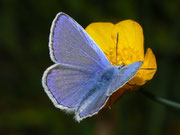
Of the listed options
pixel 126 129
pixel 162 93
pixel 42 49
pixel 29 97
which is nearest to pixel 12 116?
pixel 29 97

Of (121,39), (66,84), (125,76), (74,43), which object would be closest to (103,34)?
(121,39)

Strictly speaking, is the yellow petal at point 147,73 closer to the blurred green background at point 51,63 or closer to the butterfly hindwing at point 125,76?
the butterfly hindwing at point 125,76

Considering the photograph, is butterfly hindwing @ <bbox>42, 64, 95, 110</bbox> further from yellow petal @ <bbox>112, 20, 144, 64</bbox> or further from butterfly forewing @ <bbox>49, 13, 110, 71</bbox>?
yellow petal @ <bbox>112, 20, 144, 64</bbox>

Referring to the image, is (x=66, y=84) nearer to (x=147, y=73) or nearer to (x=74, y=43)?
(x=74, y=43)

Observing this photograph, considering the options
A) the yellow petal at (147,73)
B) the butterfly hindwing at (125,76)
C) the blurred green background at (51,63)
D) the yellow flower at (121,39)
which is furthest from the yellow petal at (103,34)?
the butterfly hindwing at (125,76)

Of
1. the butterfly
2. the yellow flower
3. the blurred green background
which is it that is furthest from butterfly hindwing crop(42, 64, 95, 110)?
the blurred green background

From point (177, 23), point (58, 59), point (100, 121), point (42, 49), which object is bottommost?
point (100, 121)

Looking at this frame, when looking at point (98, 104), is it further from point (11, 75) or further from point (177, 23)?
point (11, 75)
